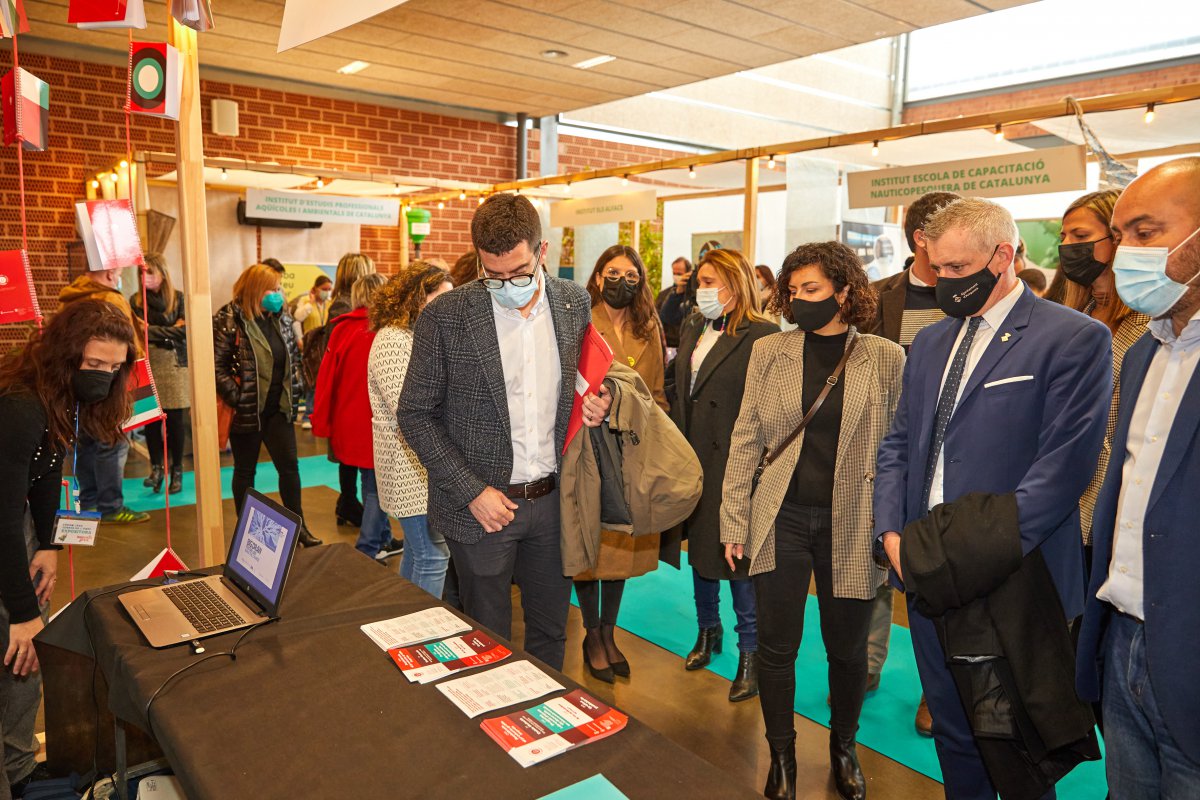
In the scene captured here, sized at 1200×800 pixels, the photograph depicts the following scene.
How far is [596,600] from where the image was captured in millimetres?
3225

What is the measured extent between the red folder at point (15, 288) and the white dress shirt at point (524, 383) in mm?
1307

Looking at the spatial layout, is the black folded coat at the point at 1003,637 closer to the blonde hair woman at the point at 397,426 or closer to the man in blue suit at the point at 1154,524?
the man in blue suit at the point at 1154,524

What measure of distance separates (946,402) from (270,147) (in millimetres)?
7813

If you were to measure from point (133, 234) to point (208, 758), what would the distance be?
1.80 meters

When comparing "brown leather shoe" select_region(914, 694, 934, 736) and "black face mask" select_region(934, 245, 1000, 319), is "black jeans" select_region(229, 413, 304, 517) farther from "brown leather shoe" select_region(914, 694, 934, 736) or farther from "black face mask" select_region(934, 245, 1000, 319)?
"black face mask" select_region(934, 245, 1000, 319)

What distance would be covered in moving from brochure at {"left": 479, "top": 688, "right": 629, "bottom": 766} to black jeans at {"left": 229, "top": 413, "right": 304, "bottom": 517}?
3.41 meters

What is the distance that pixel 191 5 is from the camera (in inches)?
91.7

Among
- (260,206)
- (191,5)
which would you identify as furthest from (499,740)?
(260,206)

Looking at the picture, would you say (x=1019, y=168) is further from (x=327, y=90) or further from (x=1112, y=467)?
(x=327, y=90)

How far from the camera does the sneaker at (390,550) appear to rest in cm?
451

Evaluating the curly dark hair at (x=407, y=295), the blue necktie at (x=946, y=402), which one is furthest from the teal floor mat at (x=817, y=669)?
the curly dark hair at (x=407, y=295)

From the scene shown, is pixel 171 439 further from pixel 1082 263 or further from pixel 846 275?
pixel 1082 263

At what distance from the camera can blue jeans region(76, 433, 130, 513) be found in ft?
17.0

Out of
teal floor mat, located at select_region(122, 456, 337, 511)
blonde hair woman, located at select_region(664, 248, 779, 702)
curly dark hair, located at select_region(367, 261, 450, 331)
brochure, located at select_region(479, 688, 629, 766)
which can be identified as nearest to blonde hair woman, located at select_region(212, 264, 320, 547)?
teal floor mat, located at select_region(122, 456, 337, 511)
